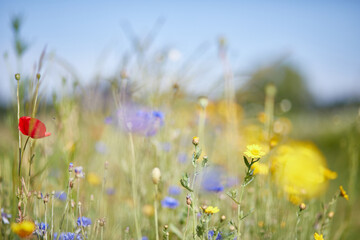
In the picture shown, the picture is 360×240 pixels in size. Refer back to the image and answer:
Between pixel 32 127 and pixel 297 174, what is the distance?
121cm

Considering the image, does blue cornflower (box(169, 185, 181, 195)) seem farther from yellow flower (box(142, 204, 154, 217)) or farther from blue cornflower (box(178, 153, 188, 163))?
blue cornflower (box(178, 153, 188, 163))

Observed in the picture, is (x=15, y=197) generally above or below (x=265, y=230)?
above

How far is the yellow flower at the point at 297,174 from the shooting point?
1.33 metres

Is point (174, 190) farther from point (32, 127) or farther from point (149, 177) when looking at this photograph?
point (32, 127)

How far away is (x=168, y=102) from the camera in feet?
5.53

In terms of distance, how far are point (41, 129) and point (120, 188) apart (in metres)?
0.89

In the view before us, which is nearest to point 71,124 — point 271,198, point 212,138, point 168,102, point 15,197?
point 168,102

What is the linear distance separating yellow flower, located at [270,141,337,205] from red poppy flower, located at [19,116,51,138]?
908 millimetres

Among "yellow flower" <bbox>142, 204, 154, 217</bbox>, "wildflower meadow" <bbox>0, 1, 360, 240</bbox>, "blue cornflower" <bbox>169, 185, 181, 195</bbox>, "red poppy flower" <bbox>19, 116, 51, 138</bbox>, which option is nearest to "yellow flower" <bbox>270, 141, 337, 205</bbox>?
"wildflower meadow" <bbox>0, 1, 360, 240</bbox>

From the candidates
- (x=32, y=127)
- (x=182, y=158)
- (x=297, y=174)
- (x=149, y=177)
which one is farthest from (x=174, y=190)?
(x=32, y=127)

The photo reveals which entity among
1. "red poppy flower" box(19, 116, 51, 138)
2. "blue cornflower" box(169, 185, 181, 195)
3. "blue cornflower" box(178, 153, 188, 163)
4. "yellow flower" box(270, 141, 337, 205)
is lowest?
"yellow flower" box(270, 141, 337, 205)

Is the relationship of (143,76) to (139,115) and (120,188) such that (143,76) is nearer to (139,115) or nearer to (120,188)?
(139,115)

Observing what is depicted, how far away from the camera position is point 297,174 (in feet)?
5.10

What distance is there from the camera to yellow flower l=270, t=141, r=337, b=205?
4.38 feet
